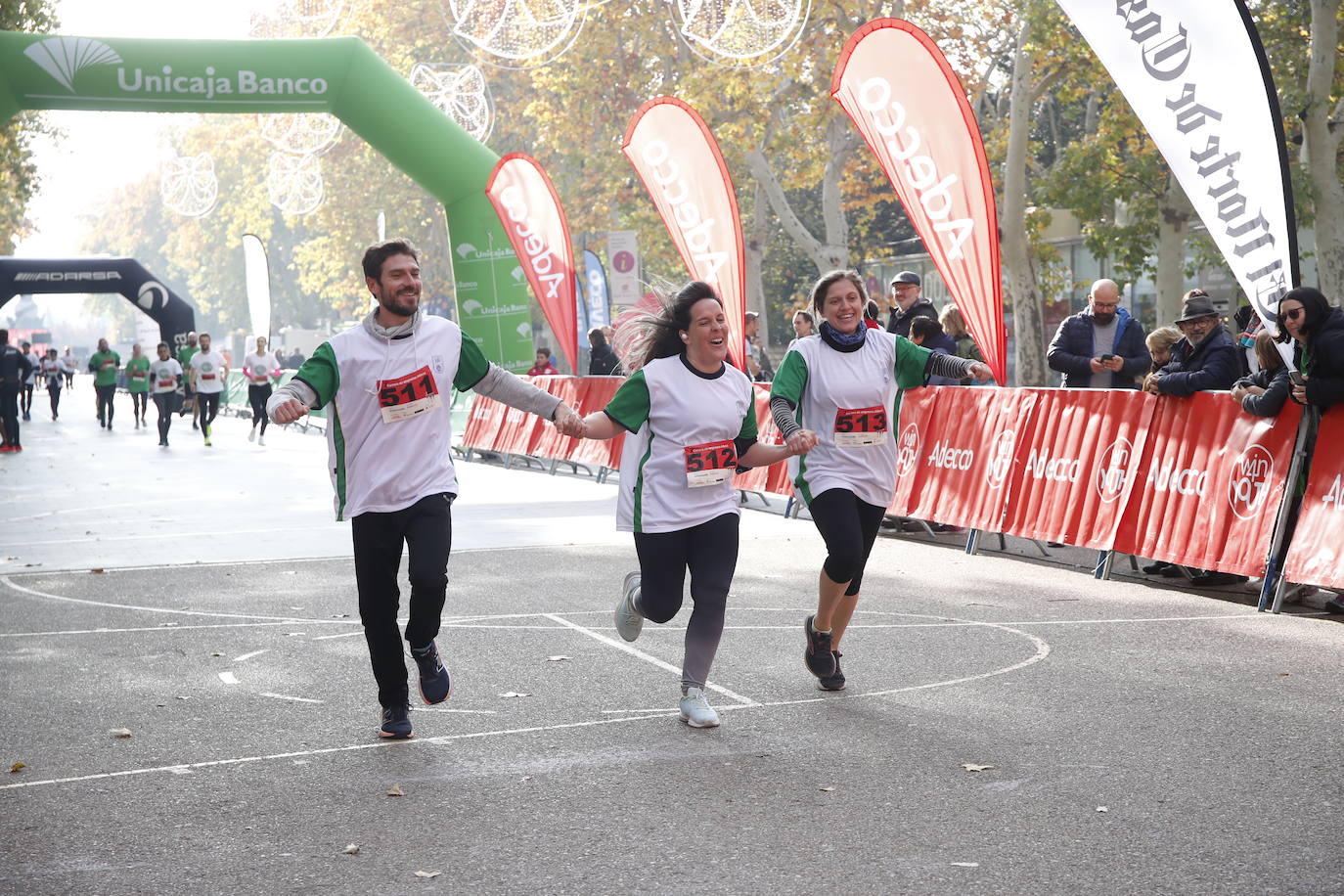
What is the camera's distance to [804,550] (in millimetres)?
12523

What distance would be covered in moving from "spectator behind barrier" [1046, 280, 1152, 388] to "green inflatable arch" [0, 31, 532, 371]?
45.9ft

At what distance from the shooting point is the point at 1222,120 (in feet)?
32.8

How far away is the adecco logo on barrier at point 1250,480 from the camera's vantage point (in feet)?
31.6

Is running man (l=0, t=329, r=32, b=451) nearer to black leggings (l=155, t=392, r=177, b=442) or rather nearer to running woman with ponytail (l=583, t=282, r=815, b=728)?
black leggings (l=155, t=392, r=177, b=442)

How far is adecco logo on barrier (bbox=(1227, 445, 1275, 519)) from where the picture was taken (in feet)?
31.6

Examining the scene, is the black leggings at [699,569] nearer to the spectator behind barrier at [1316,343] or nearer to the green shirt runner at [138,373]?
the spectator behind barrier at [1316,343]

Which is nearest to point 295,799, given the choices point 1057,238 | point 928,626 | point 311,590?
point 928,626

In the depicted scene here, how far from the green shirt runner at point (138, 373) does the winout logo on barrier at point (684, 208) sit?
1910cm

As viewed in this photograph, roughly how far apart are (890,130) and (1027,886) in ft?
31.9

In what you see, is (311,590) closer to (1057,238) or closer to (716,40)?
(716,40)

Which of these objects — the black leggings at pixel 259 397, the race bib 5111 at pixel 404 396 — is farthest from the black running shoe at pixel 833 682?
the black leggings at pixel 259 397

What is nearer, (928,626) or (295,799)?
(295,799)

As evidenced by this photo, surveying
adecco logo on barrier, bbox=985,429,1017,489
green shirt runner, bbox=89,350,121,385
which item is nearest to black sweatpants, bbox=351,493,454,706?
adecco logo on barrier, bbox=985,429,1017,489

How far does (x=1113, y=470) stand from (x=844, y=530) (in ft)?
14.5
